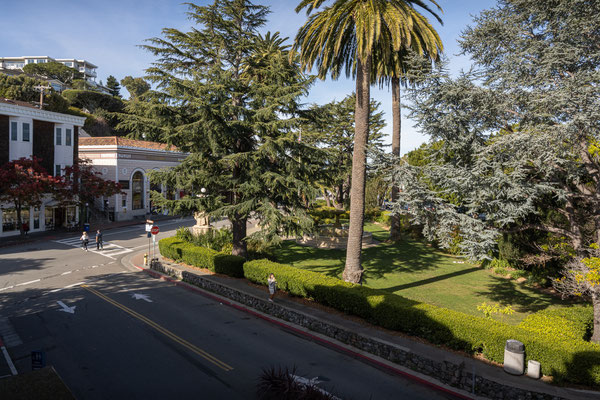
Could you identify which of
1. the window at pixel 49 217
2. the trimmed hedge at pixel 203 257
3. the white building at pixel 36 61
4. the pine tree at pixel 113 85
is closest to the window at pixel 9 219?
the window at pixel 49 217

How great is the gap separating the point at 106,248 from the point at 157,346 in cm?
1949

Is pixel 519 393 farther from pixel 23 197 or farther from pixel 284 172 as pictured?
pixel 23 197

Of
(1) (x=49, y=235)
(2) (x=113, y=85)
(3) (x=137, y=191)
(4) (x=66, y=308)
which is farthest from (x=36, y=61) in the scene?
(4) (x=66, y=308)

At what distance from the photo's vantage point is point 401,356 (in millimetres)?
10758

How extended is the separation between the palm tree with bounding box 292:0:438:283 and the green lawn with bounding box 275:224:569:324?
177 inches

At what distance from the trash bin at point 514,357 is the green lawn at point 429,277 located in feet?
18.6

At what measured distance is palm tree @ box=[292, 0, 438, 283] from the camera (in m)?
14.2

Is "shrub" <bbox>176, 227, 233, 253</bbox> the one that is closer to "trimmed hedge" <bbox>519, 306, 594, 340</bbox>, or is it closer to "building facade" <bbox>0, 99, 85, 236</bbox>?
"building facade" <bbox>0, 99, 85, 236</bbox>

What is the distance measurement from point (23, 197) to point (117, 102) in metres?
55.8

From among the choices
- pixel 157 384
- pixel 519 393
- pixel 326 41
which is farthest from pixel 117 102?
pixel 519 393

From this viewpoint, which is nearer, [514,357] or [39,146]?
[514,357]

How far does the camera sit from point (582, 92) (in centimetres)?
1010

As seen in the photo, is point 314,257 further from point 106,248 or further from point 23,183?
point 23,183

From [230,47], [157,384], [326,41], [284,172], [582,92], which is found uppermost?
[230,47]
